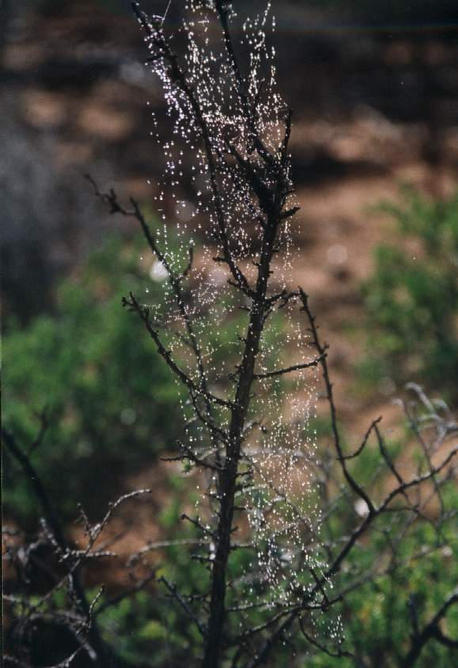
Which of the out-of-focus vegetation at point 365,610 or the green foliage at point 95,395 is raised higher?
the green foliage at point 95,395

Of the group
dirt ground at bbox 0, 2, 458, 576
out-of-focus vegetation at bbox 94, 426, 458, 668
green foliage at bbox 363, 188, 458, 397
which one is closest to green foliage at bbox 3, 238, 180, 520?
out-of-focus vegetation at bbox 94, 426, 458, 668

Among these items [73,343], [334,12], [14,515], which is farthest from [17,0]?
[14,515]

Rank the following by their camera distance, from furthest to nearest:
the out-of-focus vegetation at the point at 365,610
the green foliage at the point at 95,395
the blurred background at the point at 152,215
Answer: the blurred background at the point at 152,215, the green foliage at the point at 95,395, the out-of-focus vegetation at the point at 365,610

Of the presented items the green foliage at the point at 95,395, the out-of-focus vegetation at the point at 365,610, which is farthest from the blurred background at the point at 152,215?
the out-of-focus vegetation at the point at 365,610

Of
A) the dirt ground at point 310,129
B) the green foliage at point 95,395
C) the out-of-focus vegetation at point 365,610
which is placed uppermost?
the dirt ground at point 310,129

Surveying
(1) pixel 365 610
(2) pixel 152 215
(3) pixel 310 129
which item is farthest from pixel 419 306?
(3) pixel 310 129

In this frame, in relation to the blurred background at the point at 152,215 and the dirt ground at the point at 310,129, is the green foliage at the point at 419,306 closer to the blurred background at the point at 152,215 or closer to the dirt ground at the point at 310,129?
the blurred background at the point at 152,215

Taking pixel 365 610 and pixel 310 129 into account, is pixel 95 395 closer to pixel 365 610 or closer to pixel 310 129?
pixel 365 610

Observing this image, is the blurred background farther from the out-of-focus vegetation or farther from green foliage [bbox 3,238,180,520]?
the out-of-focus vegetation

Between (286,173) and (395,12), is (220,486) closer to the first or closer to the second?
(286,173)
